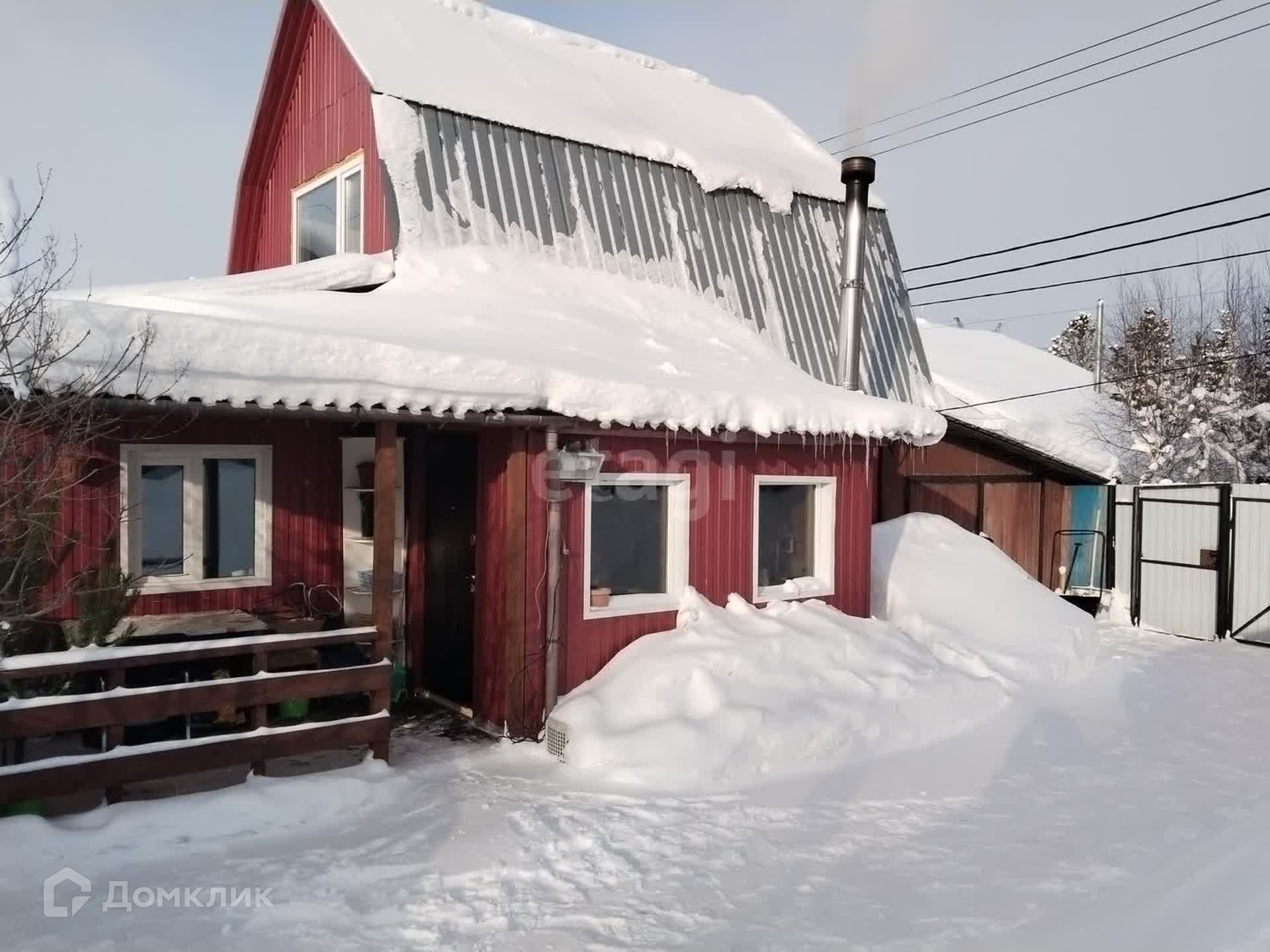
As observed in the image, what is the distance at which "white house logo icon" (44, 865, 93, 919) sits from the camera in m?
4.04

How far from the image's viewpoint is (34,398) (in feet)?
15.2

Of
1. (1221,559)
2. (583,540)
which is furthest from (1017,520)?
(583,540)

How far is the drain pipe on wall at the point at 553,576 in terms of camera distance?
6.72m

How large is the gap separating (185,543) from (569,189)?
5.36m

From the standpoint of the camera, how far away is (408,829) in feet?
16.5

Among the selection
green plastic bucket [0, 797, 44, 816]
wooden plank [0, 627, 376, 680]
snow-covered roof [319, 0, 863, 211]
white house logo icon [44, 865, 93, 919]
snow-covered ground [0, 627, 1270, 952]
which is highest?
snow-covered roof [319, 0, 863, 211]

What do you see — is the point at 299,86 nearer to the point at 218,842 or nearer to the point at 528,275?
the point at 528,275

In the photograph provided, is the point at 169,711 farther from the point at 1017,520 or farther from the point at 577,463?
the point at 1017,520

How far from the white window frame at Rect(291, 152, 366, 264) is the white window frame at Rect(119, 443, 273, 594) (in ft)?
10.2

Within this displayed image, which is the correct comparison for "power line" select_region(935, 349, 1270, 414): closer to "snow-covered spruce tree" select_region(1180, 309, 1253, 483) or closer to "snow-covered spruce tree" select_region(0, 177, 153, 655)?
"snow-covered spruce tree" select_region(1180, 309, 1253, 483)

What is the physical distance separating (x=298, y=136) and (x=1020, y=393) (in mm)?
15143

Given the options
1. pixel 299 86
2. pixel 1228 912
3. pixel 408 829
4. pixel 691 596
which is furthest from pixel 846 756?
pixel 299 86

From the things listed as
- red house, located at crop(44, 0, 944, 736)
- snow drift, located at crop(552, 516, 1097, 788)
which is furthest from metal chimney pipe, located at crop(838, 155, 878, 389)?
snow drift, located at crop(552, 516, 1097, 788)

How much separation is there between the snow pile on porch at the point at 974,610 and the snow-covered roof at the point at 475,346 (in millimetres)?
1959
